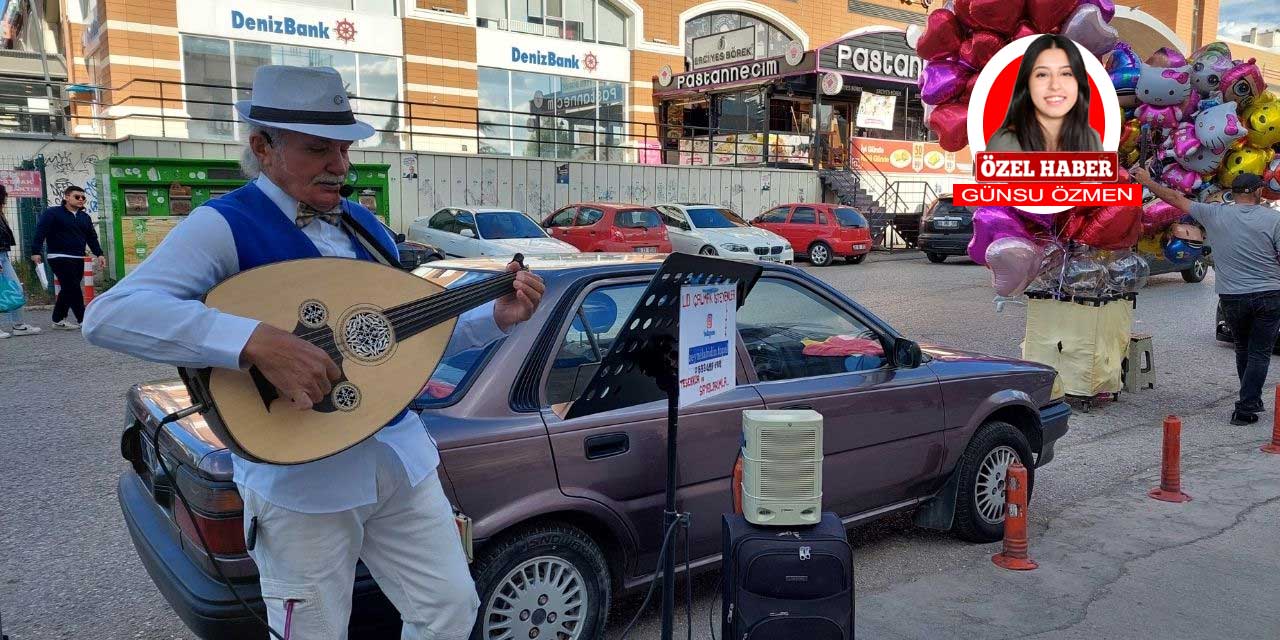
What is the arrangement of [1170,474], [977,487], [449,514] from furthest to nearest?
[1170,474] < [977,487] < [449,514]

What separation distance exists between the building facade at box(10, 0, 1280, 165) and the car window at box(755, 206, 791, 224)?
5.01m

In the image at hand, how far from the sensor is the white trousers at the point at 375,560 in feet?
6.92

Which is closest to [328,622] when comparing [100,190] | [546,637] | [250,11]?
[546,637]

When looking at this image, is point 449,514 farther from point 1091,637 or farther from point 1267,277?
point 1267,277

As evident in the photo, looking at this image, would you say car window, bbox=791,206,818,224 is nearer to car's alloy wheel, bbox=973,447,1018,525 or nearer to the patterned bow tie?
car's alloy wheel, bbox=973,447,1018,525

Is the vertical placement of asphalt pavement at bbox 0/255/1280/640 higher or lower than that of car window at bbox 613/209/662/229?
lower

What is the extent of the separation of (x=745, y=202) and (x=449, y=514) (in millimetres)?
25266

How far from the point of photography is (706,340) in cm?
280

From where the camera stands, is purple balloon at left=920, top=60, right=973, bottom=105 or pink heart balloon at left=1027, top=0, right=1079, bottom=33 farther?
purple balloon at left=920, top=60, right=973, bottom=105

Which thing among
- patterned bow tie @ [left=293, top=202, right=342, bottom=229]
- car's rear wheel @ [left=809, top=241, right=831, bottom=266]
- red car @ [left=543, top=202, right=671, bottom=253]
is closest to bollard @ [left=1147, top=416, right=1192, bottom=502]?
patterned bow tie @ [left=293, top=202, right=342, bottom=229]

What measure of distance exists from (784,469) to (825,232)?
1859cm

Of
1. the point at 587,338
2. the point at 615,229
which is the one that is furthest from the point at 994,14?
the point at 615,229

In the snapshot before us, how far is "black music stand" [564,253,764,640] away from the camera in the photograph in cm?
261

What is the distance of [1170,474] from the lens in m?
5.24
